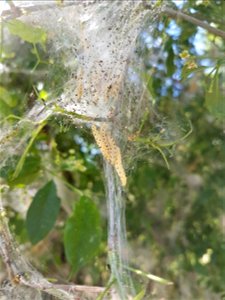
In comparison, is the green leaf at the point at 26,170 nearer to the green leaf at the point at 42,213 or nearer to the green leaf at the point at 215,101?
the green leaf at the point at 42,213

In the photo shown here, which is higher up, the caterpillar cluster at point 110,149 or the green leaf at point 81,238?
the caterpillar cluster at point 110,149

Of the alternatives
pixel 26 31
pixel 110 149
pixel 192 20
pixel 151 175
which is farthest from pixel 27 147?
pixel 151 175

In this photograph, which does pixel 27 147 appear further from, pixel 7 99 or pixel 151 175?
pixel 151 175

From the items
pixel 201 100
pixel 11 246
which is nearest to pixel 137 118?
pixel 11 246

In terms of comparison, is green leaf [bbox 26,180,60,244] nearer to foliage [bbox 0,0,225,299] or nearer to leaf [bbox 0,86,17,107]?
foliage [bbox 0,0,225,299]

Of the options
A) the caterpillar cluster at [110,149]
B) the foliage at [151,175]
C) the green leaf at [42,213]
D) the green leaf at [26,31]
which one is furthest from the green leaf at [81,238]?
the green leaf at [26,31]
